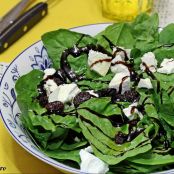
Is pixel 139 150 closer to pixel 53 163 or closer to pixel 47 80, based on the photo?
pixel 53 163

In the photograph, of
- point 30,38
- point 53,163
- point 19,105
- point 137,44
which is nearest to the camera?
point 53,163

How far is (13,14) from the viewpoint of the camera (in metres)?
1.10

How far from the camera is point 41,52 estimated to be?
0.86 m

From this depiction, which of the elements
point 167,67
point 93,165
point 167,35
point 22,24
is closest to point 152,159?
point 93,165

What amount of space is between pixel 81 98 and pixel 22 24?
1.41ft

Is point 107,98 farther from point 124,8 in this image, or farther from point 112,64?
point 124,8

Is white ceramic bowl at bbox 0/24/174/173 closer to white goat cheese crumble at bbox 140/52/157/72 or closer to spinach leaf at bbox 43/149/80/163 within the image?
spinach leaf at bbox 43/149/80/163

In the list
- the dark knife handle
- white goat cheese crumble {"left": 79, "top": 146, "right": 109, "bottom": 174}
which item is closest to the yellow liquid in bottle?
the dark knife handle

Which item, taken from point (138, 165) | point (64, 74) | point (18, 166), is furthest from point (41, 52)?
point (138, 165)

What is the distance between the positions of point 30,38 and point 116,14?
0.76ft

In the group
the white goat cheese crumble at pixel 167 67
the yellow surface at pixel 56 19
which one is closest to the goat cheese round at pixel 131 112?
the white goat cheese crumble at pixel 167 67

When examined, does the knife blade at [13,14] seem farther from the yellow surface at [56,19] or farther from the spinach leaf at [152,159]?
the spinach leaf at [152,159]

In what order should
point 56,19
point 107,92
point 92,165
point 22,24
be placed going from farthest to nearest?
1. point 56,19
2. point 22,24
3. point 107,92
4. point 92,165

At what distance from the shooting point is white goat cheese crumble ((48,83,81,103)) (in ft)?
2.32
